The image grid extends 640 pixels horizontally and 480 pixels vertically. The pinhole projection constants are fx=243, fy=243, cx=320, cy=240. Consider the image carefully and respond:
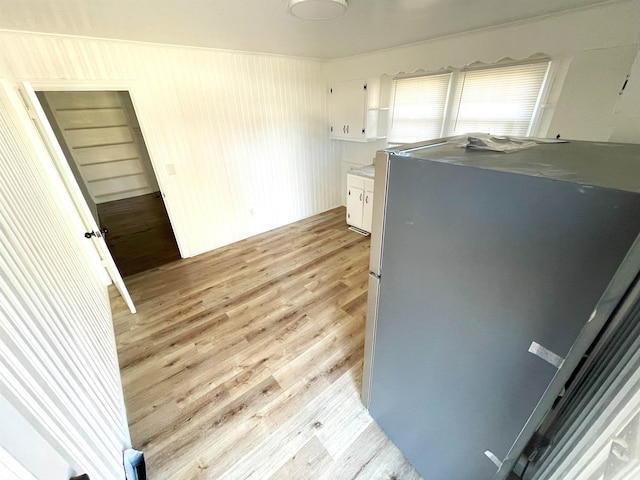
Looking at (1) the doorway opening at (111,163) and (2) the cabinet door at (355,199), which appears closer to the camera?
(2) the cabinet door at (355,199)

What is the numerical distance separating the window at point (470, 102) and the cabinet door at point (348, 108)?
1.55 feet

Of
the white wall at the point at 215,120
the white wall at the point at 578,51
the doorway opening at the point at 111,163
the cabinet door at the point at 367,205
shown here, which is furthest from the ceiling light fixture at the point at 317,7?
the doorway opening at the point at 111,163

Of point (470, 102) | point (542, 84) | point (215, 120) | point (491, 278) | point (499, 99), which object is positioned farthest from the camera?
point (215, 120)

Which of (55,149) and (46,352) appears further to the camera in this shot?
(55,149)

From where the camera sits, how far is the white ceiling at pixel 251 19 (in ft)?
5.43

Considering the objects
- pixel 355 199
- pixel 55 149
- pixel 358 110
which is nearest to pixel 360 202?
pixel 355 199

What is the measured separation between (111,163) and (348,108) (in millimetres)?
5493

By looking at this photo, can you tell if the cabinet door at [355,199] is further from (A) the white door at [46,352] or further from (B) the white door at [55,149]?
(A) the white door at [46,352]

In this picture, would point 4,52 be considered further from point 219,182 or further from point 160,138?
point 219,182

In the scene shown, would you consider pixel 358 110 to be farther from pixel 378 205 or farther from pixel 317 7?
pixel 378 205

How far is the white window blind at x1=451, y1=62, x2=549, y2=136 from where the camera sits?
7.75ft

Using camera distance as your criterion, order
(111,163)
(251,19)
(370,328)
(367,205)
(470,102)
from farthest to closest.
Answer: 1. (111,163)
2. (367,205)
3. (470,102)
4. (251,19)
5. (370,328)

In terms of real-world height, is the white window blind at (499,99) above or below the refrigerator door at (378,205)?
above

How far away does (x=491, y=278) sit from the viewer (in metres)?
Result: 0.74
